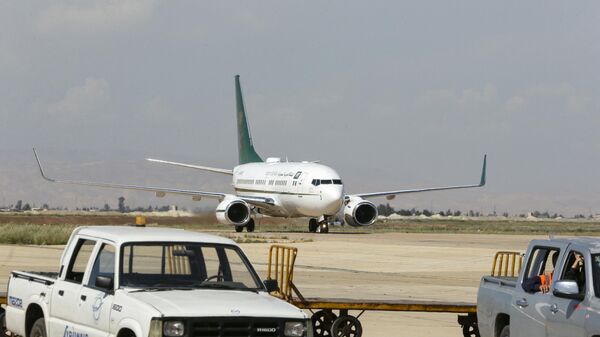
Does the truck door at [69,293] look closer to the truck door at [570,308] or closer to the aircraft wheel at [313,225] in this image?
the truck door at [570,308]

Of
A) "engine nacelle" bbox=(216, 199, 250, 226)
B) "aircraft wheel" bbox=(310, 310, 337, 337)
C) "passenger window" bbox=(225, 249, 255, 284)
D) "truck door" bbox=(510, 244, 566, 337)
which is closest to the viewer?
"passenger window" bbox=(225, 249, 255, 284)

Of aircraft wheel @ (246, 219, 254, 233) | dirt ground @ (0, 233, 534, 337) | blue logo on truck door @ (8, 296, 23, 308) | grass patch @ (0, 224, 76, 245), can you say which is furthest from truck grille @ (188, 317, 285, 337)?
aircraft wheel @ (246, 219, 254, 233)

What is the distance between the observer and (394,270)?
30797mm

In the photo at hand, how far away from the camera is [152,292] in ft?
34.9

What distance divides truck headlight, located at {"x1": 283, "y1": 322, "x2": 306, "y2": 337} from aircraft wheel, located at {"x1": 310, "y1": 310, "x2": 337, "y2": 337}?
5.56 metres

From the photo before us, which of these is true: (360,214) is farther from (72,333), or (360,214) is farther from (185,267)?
(72,333)

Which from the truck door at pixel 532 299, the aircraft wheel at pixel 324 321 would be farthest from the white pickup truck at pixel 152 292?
the aircraft wheel at pixel 324 321

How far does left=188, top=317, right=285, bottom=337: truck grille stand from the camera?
9.96 m

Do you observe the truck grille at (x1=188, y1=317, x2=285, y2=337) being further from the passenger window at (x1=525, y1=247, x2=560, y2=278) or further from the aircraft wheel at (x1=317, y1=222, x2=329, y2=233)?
the aircraft wheel at (x1=317, y1=222, x2=329, y2=233)

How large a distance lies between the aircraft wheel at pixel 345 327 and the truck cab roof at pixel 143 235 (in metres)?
4.03

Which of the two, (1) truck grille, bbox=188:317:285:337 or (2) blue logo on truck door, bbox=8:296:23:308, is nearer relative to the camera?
(1) truck grille, bbox=188:317:285:337

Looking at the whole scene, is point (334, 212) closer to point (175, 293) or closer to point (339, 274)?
point (339, 274)

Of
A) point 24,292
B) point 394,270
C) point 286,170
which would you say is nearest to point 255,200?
point 286,170

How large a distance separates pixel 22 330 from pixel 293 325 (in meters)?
3.56
